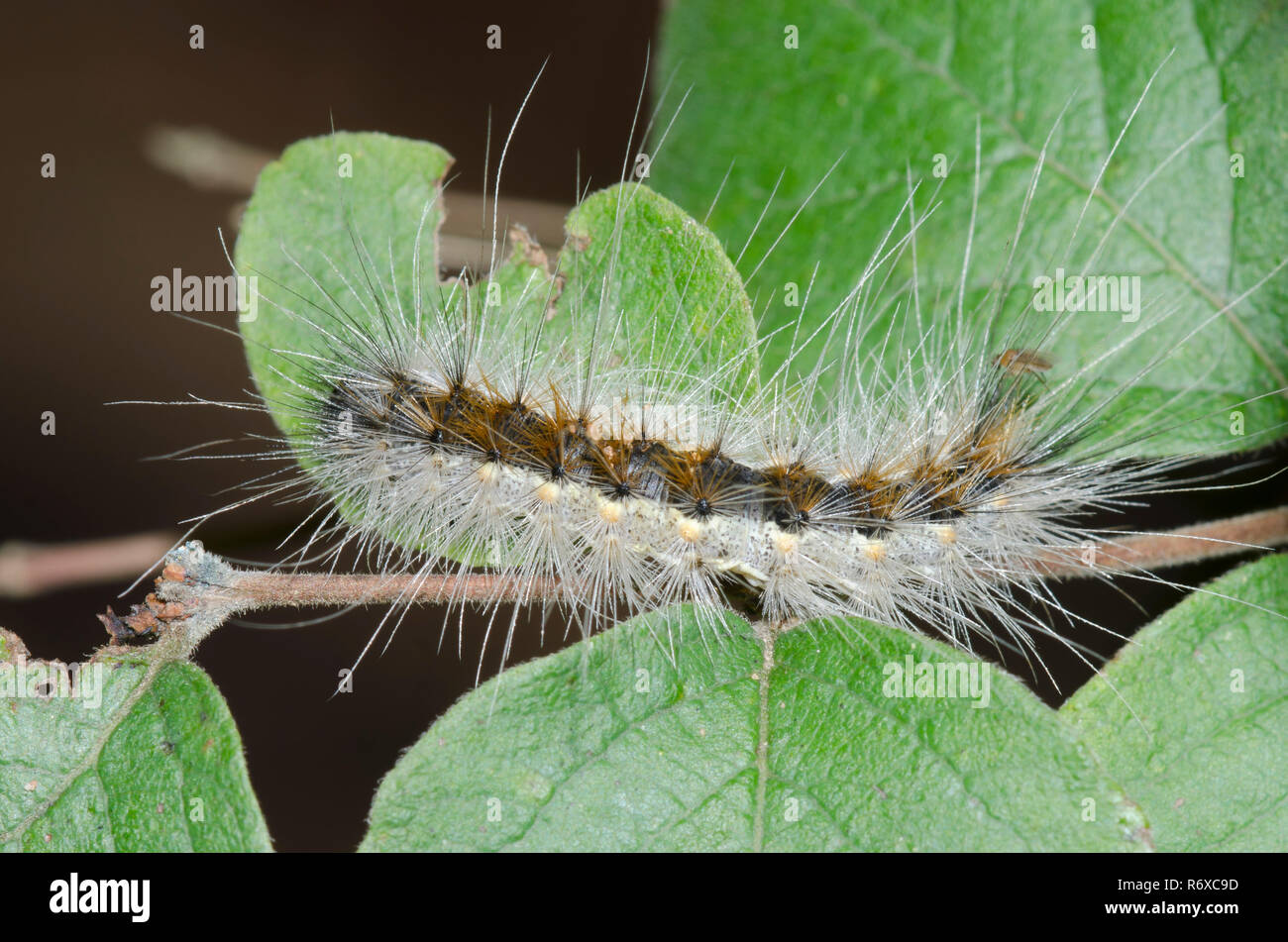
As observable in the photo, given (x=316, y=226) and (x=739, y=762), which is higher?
(x=316, y=226)

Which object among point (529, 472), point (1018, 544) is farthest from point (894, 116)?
point (529, 472)

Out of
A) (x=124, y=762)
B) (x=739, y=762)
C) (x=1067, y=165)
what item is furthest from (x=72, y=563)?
(x=1067, y=165)

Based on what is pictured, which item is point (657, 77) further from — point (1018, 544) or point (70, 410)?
point (70, 410)

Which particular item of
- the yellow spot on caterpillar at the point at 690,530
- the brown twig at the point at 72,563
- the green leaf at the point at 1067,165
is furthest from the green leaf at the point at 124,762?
the green leaf at the point at 1067,165

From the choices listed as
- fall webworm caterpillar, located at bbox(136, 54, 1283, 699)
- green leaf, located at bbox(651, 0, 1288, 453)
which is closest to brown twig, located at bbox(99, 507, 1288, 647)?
fall webworm caterpillar, located at bbox(136, 54, 1283, 699)

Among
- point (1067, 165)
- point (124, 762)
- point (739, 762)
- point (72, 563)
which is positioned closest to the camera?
point (739, 762)

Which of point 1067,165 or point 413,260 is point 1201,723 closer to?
point 1067,165

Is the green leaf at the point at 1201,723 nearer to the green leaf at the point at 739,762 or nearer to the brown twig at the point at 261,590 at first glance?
the brown twig at the point at 261,590
